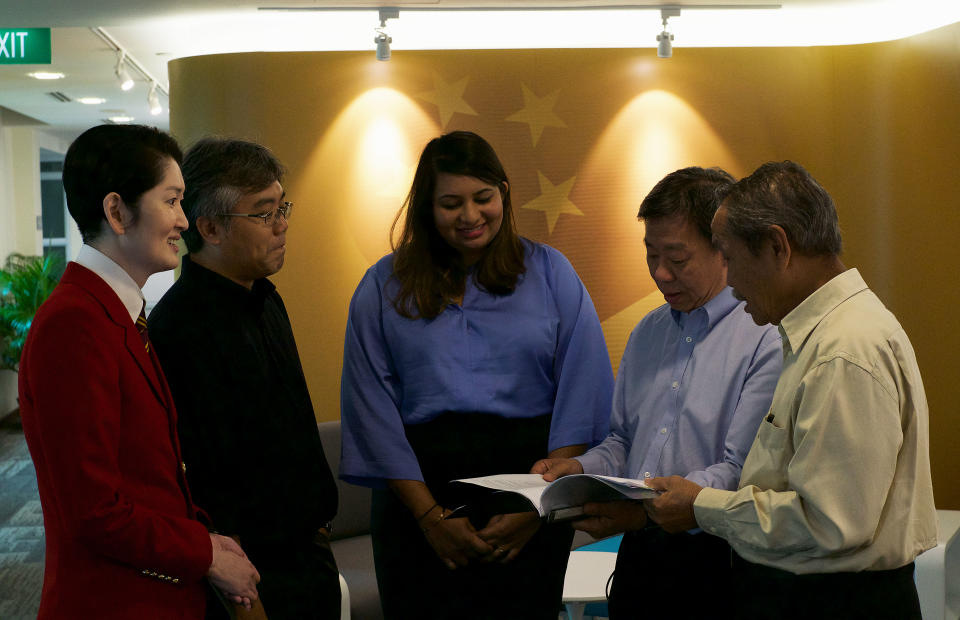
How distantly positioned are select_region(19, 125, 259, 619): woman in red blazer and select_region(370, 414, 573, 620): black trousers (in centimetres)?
61

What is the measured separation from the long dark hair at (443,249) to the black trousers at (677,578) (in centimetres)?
75

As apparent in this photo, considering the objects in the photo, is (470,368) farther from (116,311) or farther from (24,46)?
(24,46)

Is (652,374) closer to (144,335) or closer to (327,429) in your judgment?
(144,335)

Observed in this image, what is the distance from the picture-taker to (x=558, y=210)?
570 centimetres

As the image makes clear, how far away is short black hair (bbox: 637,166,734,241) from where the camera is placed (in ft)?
7.03

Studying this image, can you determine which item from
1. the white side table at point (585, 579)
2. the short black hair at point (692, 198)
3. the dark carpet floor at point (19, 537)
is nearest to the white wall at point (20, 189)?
the dark carpet floor at point (19, 537)

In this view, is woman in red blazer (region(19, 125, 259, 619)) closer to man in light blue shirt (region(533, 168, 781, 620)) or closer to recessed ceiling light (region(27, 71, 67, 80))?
man in light blue shirt (region(533, 168, 781, 620))

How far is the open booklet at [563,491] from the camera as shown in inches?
74.7

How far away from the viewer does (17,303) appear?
1071 centimetres

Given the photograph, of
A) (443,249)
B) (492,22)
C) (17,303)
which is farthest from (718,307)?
(17,303)

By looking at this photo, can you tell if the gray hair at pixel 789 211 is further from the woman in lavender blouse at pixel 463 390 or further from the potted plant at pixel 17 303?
the potted plant at pixel 17 303

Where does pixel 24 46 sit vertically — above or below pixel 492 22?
below

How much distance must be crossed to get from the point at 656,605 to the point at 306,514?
0.83 meters

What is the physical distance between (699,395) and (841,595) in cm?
54
